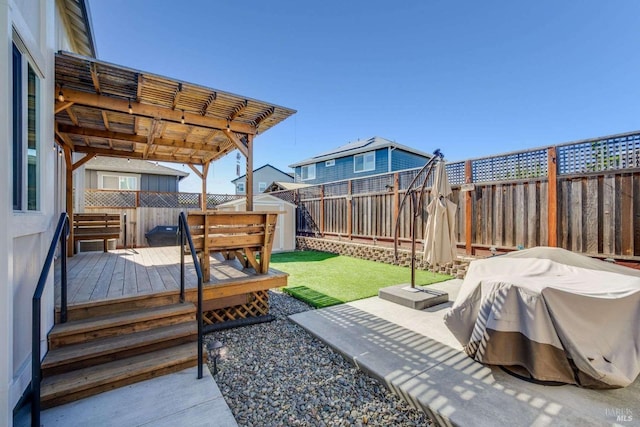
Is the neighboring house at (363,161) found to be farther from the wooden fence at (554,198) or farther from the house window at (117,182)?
the house window at (117,182)

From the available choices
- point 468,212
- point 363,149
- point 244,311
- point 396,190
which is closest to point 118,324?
point 244,311

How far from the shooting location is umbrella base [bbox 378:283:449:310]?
4.44 metres

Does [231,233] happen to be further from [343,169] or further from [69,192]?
[343,169]

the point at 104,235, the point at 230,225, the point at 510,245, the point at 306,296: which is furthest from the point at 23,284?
the point at 510,245

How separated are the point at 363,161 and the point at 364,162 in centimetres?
12

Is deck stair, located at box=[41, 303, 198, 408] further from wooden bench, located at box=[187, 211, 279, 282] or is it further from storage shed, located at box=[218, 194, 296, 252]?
storage shed, located at box=[218, 194, 296, 252]

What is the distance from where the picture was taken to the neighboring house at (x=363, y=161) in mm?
15008

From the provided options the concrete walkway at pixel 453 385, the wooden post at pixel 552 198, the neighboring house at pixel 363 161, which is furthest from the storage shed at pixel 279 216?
the wooden post at pixel 552 198

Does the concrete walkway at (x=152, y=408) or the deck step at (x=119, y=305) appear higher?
the deck step at (x=119, y=305)

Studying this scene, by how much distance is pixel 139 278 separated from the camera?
148 inches

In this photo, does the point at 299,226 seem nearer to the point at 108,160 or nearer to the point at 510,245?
the point at 510,245

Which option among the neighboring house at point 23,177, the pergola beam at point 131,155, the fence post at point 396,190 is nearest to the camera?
the neighboring house at point 23,177

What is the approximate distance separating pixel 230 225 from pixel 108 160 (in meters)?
15.0

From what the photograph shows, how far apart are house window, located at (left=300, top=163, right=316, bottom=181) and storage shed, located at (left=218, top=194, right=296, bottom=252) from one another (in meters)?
7.55
